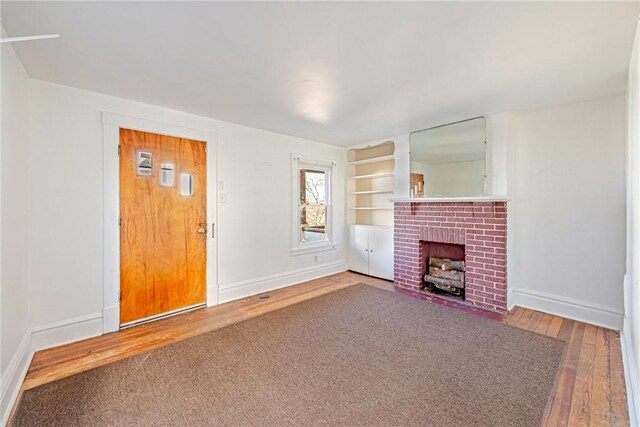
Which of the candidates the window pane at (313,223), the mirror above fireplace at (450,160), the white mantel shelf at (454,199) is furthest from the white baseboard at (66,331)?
the mirror above fireplace at (450,160)

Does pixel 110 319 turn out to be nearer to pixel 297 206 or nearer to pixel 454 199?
pixel 297 206

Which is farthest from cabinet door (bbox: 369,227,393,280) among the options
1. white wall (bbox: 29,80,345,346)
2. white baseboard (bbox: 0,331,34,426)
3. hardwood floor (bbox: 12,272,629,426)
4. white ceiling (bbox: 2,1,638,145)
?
white baseboard (bbox: 0,331,34,426)

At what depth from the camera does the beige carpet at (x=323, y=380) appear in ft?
5.49

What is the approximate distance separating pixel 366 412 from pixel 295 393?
48cm

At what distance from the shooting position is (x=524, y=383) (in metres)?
1.97

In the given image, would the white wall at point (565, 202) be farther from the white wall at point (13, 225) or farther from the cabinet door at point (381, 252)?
the white wall at point (13, 225)

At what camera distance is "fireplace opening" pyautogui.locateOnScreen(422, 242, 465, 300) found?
3.82 m

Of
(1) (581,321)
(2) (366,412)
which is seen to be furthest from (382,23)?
(1) (581,321)

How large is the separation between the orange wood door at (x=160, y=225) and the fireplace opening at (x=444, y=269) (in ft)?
10.1

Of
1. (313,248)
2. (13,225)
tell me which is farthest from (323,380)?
(313,248)

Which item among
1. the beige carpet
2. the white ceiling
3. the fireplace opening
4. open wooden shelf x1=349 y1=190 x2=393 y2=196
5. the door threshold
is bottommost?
the beige carpet

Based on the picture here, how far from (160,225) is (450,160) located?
365 centimetres

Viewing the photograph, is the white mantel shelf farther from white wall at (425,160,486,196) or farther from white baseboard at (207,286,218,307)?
white baseboard at (207,286,218,307)

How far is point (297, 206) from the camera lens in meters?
4.53
